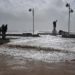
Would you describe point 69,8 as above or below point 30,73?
above

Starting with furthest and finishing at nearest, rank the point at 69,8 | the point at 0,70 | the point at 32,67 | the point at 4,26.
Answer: the point at 69,8, the point at 4,26, the point at 32,67, the point at 0,70

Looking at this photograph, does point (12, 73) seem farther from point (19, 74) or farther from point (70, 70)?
point (70, 70)

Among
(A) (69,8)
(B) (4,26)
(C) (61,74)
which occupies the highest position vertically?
(A) (69,8)

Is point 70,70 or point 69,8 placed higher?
point 69,8

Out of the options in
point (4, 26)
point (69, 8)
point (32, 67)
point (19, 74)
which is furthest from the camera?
point (69, 8)

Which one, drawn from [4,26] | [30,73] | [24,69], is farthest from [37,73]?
[4,26]

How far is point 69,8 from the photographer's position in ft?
150

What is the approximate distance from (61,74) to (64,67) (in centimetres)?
147

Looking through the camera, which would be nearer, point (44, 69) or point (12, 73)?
point (12, 73)

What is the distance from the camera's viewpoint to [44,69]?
374 inches

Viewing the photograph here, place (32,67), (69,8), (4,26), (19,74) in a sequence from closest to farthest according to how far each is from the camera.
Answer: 1. (19,74)
2. (32,67)
3. (4,26)
4. (69,8)

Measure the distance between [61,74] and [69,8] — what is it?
126 feet

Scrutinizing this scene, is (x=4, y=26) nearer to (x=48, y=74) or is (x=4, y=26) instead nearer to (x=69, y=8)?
(x=69, y=8)

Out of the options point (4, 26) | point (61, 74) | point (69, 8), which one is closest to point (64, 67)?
point (61, 74)
